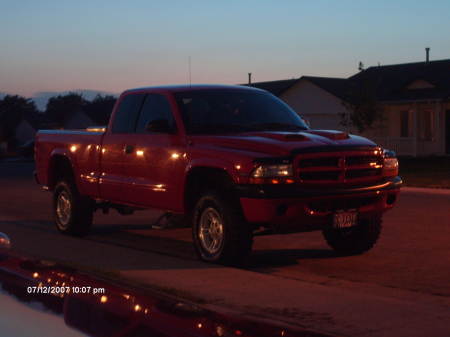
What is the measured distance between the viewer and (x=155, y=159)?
9859mm

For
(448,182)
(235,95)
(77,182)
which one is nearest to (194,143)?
(235,95)

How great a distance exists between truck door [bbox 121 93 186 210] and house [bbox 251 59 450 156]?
28.6 meters

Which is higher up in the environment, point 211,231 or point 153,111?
point 153,111

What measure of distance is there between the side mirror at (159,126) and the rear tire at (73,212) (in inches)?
92.2

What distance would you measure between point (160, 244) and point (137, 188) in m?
1.39

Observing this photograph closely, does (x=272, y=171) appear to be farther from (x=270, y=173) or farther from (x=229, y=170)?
(x=229, y=170)

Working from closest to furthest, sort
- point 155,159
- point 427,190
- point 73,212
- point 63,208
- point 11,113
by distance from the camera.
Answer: point 155,159 < point 73,212 < point 63,208 < point 427,190 < point 11,113

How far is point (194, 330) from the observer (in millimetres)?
3145

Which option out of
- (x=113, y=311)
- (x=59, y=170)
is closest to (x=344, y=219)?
(x=59, y=170)

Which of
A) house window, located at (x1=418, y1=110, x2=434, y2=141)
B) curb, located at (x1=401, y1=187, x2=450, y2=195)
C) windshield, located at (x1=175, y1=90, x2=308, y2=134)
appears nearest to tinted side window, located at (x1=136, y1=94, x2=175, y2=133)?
windshield, located at (x1=175, y1=90, x2=308, y2=134)

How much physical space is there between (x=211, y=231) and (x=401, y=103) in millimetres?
31926

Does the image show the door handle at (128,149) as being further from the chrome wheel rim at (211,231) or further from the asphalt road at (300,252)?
the chrome wheel rim at (211,231)

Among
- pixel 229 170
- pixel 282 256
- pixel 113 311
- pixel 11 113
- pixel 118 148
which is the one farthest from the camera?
pixel 11 113

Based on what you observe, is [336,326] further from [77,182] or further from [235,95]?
[77,182]
